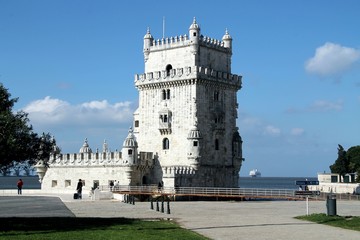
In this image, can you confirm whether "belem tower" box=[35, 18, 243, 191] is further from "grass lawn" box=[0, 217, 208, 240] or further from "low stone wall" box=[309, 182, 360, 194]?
"grass lawn" box=[0, 217, 208, 240]

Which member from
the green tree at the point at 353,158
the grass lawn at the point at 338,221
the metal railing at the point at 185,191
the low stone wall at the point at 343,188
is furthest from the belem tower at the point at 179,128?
the green tree at the point at 353,158

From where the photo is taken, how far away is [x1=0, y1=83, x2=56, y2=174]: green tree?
1044 inches

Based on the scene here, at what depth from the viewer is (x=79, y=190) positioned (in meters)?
51.2

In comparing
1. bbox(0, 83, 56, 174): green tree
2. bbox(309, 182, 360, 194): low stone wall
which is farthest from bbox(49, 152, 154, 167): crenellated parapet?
bbox(0, 83, 56, 174): green tree

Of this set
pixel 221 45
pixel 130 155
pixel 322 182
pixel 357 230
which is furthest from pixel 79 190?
pixel 322 182

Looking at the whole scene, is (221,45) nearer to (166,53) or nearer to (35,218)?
(166,53)

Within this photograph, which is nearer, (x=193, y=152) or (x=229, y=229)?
(x=229, y=229)

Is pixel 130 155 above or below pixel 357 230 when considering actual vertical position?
above

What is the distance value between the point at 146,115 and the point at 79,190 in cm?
1740

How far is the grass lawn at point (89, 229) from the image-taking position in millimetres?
22366

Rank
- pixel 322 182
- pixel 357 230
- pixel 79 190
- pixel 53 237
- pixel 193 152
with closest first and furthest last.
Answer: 1. pixel 53 237
2. pixel 357 230
3. pixel 79 190
4. pixel 193 152
5. pixel 322 182

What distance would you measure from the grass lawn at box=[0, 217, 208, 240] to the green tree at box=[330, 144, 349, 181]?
75847 mm

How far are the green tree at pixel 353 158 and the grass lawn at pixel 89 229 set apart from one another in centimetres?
7494

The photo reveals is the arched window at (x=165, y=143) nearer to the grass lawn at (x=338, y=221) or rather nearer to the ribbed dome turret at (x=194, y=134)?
the ribbed dome turret at (x=194, y=134)
